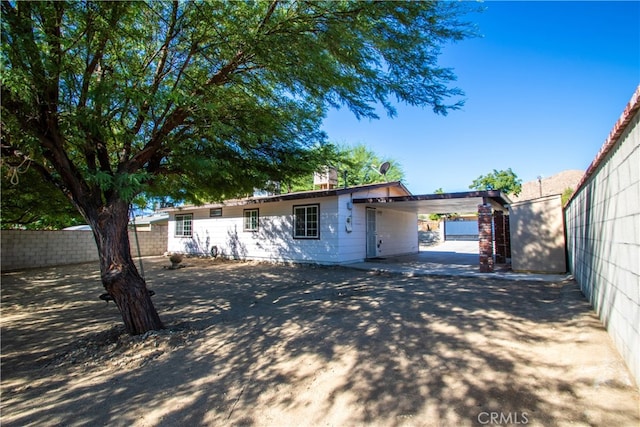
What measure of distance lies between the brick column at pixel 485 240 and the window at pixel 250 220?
8806 millimetres

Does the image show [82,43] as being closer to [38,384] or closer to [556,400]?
[38,384]

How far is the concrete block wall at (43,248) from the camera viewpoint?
12375 mm

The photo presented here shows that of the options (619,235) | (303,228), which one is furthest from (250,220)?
(619,235)

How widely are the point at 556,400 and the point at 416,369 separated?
42.7 inches

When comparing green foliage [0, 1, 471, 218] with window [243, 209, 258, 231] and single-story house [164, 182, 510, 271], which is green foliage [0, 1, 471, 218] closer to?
single-story house [164, 182, 510, 271]

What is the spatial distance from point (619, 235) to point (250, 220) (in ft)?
40.9

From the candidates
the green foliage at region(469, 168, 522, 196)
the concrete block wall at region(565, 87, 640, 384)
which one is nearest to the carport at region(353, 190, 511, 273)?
the concrete block wall at region(565, 87, 640, 384)

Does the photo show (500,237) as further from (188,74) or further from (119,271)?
(119,271)

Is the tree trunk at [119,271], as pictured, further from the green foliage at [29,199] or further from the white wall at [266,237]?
the white wall at [266,237]

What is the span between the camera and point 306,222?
11867 millimetres

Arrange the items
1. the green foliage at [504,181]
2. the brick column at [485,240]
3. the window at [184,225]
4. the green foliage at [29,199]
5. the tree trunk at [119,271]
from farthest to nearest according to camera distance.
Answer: the green foliage at [504,181]
the window at [184,225]
the brick column at [485,240]
the green foliage at [29,199]
the tree trunk at [119,271]

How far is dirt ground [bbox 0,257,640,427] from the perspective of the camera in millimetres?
2387

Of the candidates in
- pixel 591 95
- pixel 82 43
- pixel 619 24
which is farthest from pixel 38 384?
pixel 591 95

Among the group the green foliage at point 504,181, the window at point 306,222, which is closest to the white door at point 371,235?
the window at point 306,222
